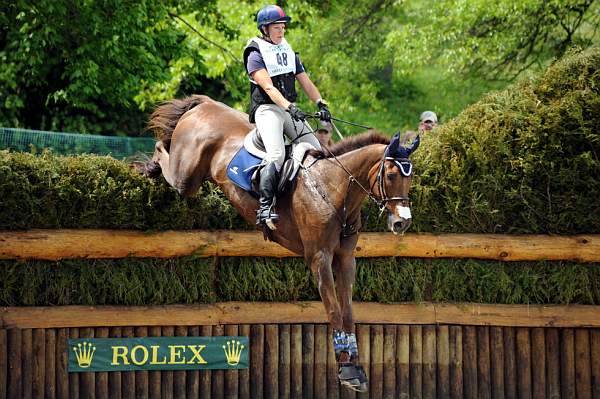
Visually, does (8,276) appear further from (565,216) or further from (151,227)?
(565,216)

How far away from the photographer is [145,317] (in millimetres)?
10320

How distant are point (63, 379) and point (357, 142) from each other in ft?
13.4

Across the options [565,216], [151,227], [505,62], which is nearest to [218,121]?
[151,227]

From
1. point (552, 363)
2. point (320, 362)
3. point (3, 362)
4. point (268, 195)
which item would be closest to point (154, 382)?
point (3, 362)

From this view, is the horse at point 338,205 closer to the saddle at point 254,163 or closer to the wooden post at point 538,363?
the saddle at point 254,163

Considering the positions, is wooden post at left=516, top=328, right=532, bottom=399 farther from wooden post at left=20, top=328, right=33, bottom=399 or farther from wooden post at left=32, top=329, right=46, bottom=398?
wooden post at left=20, top=328, right=33, bottom=399

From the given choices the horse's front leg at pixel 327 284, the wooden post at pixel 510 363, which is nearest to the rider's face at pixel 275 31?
the horse's front leg at pixel 327 284

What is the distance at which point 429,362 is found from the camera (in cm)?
1079

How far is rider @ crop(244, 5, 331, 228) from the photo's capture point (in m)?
9.06

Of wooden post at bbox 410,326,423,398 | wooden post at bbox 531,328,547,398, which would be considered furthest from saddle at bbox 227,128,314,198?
wooden post at bbox 531,328,547,398

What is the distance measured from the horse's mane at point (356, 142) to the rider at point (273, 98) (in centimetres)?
25

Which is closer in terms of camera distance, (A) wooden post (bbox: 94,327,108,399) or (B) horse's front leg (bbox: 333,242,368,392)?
(B) horse's front leg (bbox: 333,242,368,392)

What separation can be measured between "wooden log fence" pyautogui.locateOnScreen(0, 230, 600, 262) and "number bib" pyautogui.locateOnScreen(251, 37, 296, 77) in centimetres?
200

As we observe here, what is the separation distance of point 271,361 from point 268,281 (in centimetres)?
90
